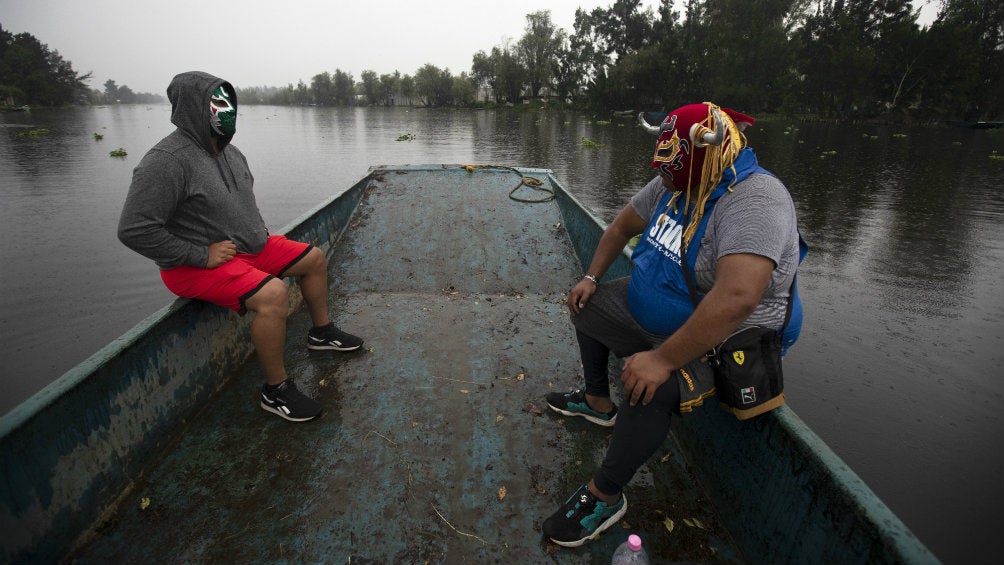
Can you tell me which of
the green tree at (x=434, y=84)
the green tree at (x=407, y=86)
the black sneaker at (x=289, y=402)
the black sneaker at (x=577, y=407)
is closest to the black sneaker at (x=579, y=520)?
the black sneaker at (x=577, y=407)

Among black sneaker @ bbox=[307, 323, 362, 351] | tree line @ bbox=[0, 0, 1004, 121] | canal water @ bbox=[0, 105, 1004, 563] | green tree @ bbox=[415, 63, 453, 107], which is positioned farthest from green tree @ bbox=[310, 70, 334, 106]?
black sneaker @ bbox=[307, 323, 362, 351]

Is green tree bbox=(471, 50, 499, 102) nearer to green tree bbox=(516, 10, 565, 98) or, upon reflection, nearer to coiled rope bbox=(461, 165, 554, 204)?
green tree bbox=(516, 10, 565, 98)

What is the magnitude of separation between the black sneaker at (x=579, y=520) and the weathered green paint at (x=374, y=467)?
6 centimetres

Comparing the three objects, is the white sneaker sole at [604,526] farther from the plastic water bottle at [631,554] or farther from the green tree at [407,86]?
the green tree at [407,86]

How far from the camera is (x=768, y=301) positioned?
5.38 ft

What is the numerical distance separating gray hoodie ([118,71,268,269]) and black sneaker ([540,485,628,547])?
2.05 meters

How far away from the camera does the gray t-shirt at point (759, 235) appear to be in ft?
4.77

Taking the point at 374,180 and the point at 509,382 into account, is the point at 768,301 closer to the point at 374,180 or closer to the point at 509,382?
the point at 509,382

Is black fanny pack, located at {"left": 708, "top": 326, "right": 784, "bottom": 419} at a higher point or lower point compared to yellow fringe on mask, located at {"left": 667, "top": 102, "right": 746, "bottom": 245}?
lower

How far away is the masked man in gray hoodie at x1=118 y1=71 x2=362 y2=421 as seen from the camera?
212 cm

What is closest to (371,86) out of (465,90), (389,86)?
(389,86)

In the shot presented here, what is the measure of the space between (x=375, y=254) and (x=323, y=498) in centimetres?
310

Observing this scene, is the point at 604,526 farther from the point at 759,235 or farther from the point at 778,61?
the point at 778,61

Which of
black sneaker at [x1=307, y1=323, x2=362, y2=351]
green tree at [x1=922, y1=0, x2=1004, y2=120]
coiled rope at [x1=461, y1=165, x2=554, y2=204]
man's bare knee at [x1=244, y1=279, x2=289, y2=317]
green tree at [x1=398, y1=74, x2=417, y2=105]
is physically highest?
green tree at [x1=398, y1=74, x2=417, y2=105]
